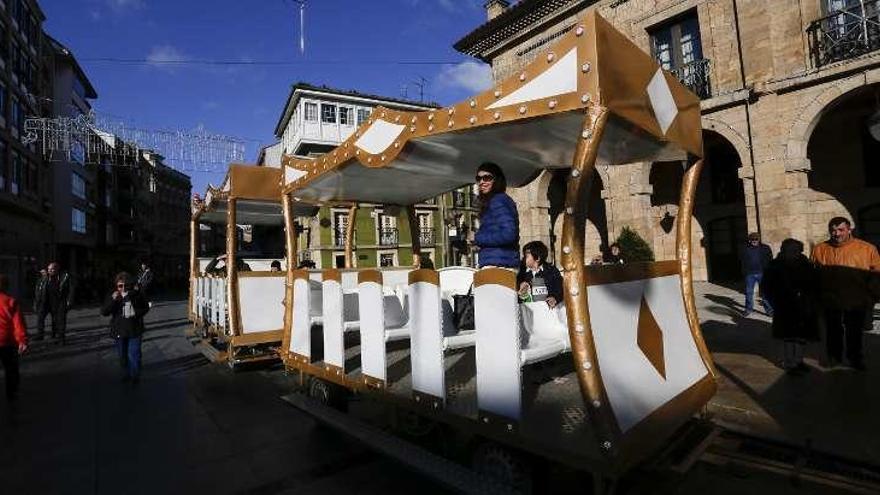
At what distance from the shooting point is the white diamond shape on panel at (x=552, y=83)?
2.46 meters

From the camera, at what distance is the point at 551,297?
3.76 m

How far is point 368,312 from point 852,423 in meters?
4.03

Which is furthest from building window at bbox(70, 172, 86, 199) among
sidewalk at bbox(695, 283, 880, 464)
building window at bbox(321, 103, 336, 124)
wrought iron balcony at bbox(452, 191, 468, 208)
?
sidewalk at bbox(695, 283, 880, 464)

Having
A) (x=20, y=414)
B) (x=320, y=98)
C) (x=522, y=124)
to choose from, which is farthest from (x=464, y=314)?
(x=320, y=98)

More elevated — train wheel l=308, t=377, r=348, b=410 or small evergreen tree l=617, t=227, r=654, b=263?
small evergreen tree l=617, t=227, r=654, b=263

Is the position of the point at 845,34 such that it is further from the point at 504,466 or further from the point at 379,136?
the point at 504,466

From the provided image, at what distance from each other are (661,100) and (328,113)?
1430 inches

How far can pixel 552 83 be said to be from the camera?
256 centimetres

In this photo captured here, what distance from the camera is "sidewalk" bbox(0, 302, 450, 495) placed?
3.55 m

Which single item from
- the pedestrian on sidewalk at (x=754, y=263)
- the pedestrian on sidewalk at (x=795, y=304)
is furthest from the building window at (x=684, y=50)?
the pedestrian on sidewalk at (x=795, y=304)

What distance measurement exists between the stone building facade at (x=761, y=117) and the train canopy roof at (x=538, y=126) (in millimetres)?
5850

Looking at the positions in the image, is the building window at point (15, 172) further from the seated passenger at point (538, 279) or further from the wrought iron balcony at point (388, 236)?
the seated passenger at point (538, 279)

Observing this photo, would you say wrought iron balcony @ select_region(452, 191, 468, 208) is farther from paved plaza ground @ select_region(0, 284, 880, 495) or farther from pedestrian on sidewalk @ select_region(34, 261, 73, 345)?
paved plaza ground @ select_region(0, 284, 880, 495)

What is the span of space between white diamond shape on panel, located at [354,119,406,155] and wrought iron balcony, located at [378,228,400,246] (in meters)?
35.0
